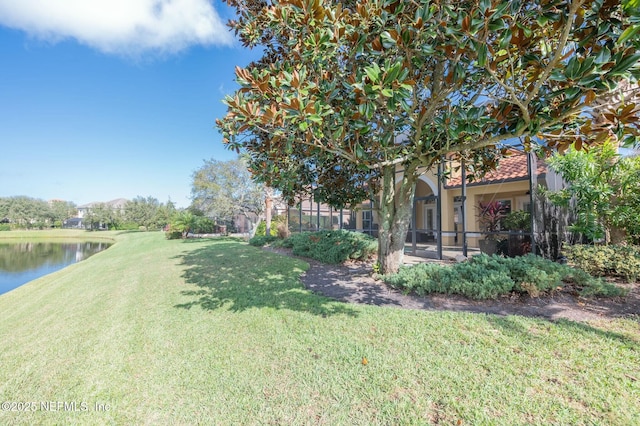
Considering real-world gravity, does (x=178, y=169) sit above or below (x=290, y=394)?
above

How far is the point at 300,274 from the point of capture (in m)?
6.79

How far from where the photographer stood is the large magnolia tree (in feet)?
8.37

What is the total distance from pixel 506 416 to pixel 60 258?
3030 cm

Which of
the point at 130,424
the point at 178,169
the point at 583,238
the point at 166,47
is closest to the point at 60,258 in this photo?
the point at 178,169

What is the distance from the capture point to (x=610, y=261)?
490 cm

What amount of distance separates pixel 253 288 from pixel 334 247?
3.32 metres

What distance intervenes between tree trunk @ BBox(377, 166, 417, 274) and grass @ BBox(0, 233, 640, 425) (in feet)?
6.05

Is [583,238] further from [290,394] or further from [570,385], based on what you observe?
[290,394]

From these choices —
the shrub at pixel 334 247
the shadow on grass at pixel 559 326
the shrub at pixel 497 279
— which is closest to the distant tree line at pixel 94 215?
the shrub at pixel 334 247

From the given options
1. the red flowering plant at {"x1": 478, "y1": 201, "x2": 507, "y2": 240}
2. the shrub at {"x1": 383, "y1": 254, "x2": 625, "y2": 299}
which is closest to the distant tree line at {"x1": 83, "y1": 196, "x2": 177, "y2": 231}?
the red flowering plant at {"x1": 478, "y1": 201, "x2": 507, "y2": 240}

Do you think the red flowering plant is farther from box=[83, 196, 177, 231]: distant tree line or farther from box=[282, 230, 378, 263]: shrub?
box=[83, 196, 177, 231]: distant tree line

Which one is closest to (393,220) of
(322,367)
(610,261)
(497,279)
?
(497,279)

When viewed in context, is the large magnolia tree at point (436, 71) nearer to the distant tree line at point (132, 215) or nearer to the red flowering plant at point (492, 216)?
the red flowering plant at point (492, 216)

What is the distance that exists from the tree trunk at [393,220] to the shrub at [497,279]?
0.74 m
